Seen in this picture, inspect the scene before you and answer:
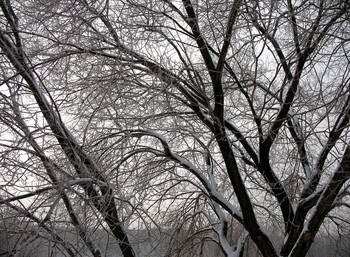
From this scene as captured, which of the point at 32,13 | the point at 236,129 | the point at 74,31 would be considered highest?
the point at 32,13

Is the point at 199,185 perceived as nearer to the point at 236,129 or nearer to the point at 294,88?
the point at 236,129

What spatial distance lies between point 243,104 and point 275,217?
2.48 meters

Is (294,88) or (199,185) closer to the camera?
(294,88)

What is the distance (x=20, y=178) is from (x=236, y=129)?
3.83 m

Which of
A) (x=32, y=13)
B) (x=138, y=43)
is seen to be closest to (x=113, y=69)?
(x=138, y=43)

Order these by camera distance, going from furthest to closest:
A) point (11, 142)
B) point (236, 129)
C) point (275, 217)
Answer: point (275, 217)
point (236, 129)
point (11, 142)

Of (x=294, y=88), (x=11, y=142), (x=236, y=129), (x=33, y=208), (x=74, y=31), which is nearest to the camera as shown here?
(x=33, y=208)

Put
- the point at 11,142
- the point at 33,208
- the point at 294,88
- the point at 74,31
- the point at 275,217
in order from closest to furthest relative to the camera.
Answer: the point at 33,208 → the point at 74,31 → the point at 11,142 → the point at 294,88 → the point at 275,217

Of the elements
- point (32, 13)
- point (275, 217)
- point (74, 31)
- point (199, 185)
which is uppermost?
point (32, 13)

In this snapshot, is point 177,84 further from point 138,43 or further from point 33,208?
point 33,208

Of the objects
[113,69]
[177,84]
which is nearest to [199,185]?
[177,84]

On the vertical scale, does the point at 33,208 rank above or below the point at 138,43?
below

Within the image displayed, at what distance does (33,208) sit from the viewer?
475 cm

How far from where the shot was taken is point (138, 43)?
559 cm
